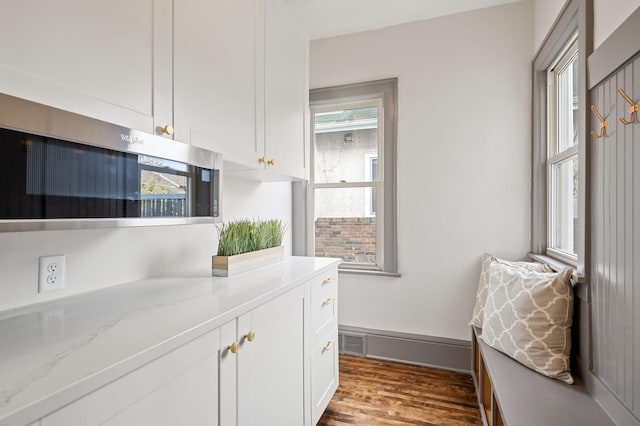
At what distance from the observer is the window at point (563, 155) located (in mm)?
1940

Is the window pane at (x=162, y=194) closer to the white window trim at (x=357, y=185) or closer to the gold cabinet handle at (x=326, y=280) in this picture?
the gold cabinet handle at (x=326, y=280)

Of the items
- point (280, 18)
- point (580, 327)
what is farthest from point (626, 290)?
point (280, 18)

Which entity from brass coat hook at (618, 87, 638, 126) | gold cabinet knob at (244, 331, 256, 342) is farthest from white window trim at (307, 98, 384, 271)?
gold cabinet knob at (244, 331, 256, 342)

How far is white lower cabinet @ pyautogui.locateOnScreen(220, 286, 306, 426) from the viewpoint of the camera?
109 cm

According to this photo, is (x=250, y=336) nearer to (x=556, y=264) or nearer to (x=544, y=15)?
(x=556, y=264)

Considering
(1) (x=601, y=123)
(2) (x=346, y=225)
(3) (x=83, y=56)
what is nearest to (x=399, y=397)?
(2) (x=346, y=225)

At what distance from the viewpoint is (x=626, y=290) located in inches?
46.8

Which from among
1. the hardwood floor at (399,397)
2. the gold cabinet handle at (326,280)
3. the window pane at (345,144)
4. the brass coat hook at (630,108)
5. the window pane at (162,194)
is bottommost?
the hardwood floor at (399,397)

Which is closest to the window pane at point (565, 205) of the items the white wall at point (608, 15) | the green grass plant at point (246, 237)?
the white wall at point (608, 15)

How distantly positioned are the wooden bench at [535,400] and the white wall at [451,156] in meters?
0.98

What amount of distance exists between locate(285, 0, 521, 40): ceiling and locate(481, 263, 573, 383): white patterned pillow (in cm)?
200

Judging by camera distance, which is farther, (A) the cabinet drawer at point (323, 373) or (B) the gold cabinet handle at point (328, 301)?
(B) the gold cabinet handle at point (328, 301)

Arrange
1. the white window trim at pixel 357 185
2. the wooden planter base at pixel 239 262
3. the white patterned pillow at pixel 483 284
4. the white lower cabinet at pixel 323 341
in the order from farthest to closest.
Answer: the white window trim at pixel 357 185 → the white patterned pillow at pixel 483 284 → the white lower cabinet at pixel 323 341 → the wooden planter base at pixel 239 262

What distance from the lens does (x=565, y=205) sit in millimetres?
2111
